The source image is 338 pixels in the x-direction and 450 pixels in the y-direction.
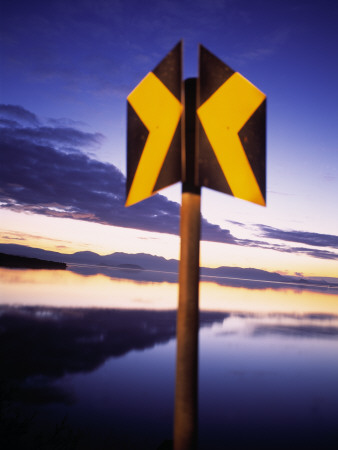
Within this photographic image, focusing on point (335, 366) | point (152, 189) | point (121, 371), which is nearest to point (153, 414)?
point (121, 371)

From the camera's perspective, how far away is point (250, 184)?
1.54 meters

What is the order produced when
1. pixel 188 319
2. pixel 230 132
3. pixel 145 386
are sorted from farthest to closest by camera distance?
pixel 145 386 < pixel 230 132 < pixel 188 319

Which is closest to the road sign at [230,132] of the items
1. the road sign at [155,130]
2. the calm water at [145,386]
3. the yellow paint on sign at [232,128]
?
the yellow paint on sign at [232,128]

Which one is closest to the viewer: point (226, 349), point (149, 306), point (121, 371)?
point (121, 371)

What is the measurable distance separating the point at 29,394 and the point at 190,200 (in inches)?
191

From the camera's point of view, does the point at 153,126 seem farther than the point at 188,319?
Yes

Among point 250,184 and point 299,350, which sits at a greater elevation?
point 250,184

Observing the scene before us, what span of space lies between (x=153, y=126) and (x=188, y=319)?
3.39 feet

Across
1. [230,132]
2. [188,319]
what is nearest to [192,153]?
[230,132]

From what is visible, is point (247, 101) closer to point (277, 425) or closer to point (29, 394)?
point (277, 425)

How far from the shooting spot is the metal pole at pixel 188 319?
4.58 ft

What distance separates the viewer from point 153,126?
1.63 m

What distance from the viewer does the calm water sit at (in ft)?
13.1

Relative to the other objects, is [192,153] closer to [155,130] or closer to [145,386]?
[155,130]
